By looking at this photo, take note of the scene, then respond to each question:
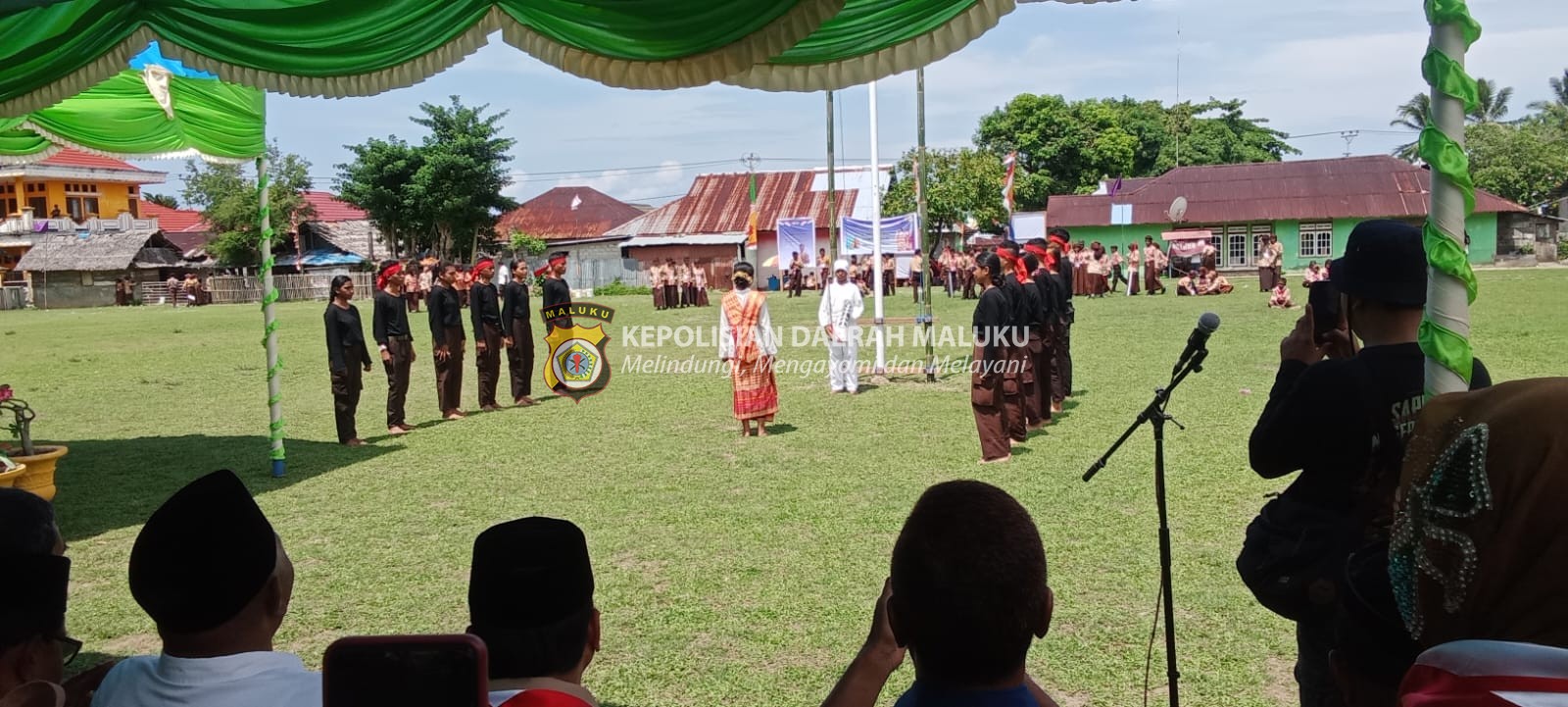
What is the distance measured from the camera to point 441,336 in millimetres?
12219

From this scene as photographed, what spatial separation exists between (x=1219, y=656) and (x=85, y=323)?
35790 mm

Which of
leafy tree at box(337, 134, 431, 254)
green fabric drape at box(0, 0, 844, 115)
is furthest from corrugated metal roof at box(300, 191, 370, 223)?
green fabric drape at box(0, 0, 844, 115)

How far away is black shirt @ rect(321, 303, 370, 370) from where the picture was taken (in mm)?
10383

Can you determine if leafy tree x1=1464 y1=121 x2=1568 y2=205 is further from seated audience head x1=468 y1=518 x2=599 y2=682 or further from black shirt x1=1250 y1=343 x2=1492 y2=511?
seated audience head x1=468 y1=518 x2=599 y2=682

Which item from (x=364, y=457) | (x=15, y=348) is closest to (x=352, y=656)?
(x=364, y=457)

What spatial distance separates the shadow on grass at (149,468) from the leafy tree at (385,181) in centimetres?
3525

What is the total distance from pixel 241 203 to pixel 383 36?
2109 inches

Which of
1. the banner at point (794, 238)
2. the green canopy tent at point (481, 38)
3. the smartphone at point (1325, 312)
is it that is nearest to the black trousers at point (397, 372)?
the green canopy tent at point (481, 38)

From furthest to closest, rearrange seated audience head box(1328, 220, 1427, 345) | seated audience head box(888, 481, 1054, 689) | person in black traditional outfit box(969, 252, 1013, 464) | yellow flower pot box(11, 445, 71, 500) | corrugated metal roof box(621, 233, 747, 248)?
1. corrugated metal roof box(621, 233, 747, 248)
2. person in black traditional outfit box(969, 252, 1013, 464)
3. yellow flower pot box(11, 445, 71, 500)
4. seated audience head box(1328, 220, 1427, 345)
5. seated audience head box(888, 481, 1054, 689)

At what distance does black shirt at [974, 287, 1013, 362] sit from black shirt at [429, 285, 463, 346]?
6.44 m

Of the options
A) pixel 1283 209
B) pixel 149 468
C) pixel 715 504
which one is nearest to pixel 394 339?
pixel 149 468

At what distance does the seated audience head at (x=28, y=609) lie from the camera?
2.04m

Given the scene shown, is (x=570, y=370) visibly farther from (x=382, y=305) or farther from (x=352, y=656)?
(x=352, y=656)

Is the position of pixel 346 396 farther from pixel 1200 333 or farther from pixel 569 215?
pixel 569 215
